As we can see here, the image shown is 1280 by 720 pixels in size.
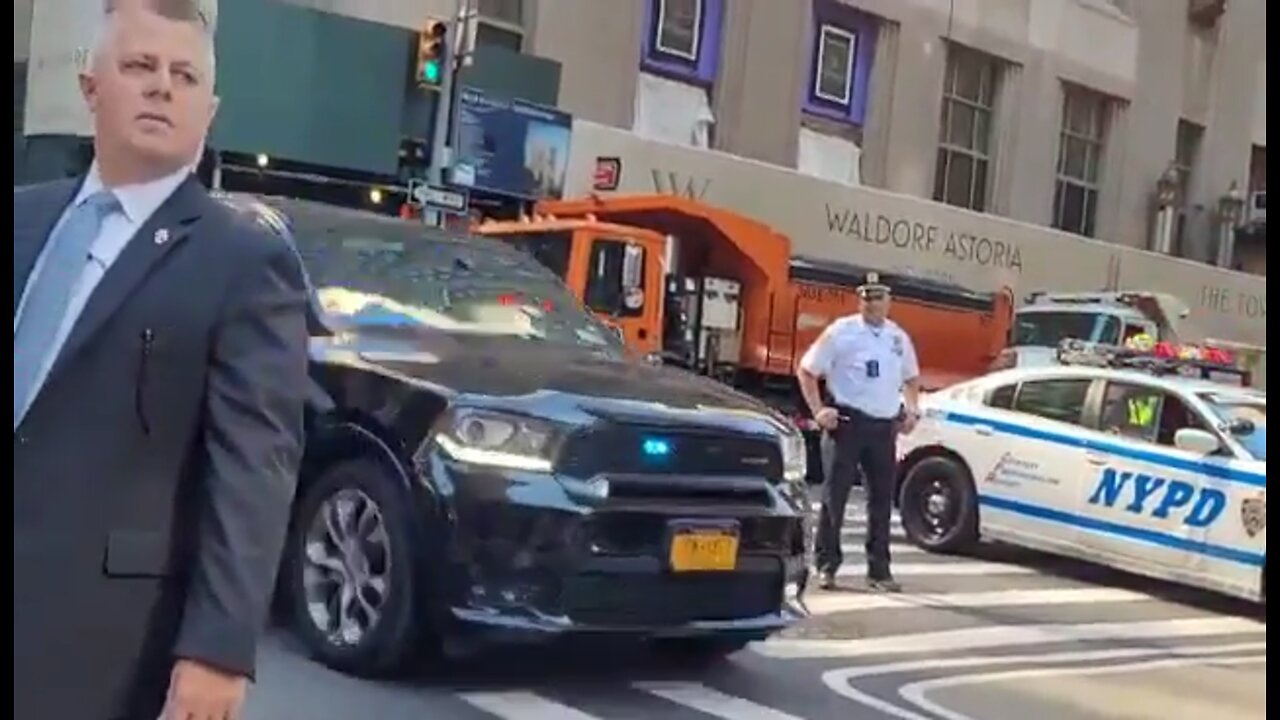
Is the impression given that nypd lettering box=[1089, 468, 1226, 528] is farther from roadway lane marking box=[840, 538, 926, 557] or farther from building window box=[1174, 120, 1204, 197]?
building window box=[1174, 120, 1204, 197]

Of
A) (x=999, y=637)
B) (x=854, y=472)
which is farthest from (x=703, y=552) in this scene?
(x=854, y=472)

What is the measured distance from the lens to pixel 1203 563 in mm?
10406

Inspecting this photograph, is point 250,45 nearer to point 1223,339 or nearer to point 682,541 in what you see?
point 682,541

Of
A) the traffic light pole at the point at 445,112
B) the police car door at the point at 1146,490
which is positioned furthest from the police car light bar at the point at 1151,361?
the traffic light pole at the point at 445,112

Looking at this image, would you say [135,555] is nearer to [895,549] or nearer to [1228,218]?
[895,549]

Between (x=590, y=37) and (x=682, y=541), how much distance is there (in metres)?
16.3

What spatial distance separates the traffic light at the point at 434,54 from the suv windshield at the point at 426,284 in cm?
999

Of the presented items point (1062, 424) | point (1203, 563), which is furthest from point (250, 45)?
point (1203, 563)

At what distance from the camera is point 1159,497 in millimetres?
10586

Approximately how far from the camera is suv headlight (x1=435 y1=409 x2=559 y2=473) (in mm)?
5871

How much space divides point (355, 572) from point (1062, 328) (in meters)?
16.2

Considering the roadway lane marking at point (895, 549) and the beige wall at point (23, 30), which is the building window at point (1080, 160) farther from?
the roadway lane marking at point (895, 549)

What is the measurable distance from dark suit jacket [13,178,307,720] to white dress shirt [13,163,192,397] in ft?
0.06

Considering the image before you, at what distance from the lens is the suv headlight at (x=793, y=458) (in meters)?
6.55
